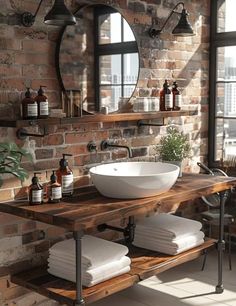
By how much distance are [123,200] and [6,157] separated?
0.72 meters

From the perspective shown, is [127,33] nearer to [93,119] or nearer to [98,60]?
[98,60]

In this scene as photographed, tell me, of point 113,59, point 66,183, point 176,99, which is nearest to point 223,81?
Answer: point 176,99

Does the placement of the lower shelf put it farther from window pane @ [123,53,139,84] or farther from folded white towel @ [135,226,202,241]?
window pane @ [123,53,139,84]

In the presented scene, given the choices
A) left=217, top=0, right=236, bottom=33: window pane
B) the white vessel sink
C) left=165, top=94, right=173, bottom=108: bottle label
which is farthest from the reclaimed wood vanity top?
left=217, top=0, right=236, bottom=33: window pane

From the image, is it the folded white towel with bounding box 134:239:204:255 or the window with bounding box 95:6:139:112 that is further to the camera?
the window with bounding box 95:6:139:112

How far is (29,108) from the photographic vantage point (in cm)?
278

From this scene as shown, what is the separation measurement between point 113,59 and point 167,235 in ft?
4.06

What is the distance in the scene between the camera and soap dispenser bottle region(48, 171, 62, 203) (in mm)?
2791

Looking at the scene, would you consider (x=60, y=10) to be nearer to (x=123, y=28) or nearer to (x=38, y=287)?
(x=123, y=28)

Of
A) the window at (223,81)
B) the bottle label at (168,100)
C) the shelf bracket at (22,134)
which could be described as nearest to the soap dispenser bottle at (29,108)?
the shelf bracket at (22,134)

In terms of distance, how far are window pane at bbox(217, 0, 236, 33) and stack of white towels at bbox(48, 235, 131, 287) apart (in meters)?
2.34

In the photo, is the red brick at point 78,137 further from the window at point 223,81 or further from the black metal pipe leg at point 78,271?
the window at point 223,81

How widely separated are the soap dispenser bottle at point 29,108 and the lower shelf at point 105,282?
2.99 feet

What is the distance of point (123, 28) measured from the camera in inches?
137
